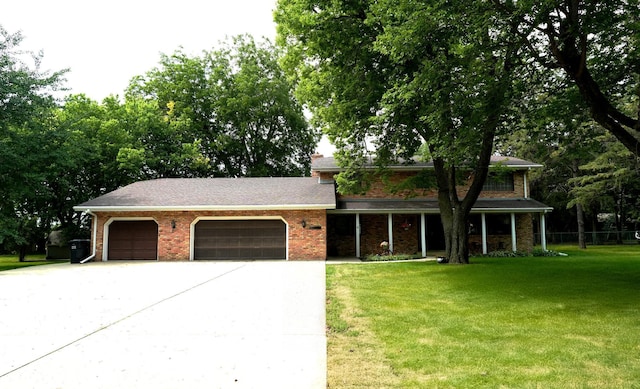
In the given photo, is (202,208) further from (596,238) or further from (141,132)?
(596,238)

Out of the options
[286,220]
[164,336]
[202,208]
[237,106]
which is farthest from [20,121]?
[237,106]

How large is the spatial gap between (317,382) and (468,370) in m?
1.45

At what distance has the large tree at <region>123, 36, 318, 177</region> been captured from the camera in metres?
34.1

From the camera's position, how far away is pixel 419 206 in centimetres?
1980

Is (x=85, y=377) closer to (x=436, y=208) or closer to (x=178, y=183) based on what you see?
(x=436, y=208)

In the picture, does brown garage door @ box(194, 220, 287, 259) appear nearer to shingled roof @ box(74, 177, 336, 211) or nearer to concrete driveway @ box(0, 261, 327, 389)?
shingled roof @ box(74, 177, 336, 211)

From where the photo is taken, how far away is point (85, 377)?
3924 mm

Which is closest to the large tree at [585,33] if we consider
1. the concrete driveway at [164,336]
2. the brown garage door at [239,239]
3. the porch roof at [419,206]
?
the concrete driveway at [164,336]

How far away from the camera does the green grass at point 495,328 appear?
3.84m

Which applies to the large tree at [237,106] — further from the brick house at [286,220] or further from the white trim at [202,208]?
the white trim at [202,208]

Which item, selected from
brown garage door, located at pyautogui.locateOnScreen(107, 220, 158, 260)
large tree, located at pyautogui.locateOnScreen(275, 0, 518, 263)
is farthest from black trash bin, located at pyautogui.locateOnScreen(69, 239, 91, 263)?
large tree, located at pyautogui.locateOnScreen(275, 0, 518, 263)

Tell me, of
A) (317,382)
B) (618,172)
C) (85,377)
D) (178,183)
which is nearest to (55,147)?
(178,183)

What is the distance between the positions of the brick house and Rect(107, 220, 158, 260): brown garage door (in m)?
0.05

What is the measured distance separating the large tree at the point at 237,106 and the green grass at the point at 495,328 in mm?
26486
